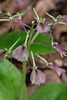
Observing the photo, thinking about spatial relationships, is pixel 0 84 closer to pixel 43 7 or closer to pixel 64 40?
pixel 64 40

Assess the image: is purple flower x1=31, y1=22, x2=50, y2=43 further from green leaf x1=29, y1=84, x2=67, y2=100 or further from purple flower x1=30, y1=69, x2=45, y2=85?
green leaf x1=29, y1=84, x2=67, y2=100

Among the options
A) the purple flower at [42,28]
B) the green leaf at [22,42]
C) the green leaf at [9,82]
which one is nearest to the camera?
the purple flower at [42,28]

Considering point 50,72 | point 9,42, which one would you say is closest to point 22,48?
point 9,42

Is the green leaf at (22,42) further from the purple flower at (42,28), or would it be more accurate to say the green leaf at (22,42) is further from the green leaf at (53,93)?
the purple flower at (42,28)

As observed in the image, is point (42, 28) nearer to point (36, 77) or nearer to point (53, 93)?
→ point (36, 77)

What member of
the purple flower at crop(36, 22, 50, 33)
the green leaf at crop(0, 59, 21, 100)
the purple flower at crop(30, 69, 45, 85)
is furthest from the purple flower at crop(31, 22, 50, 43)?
the green leaf at crop(0, 59, 21, 100)

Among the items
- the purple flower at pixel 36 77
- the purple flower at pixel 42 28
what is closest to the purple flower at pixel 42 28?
Answer: the purple flower at pixel 42 28
